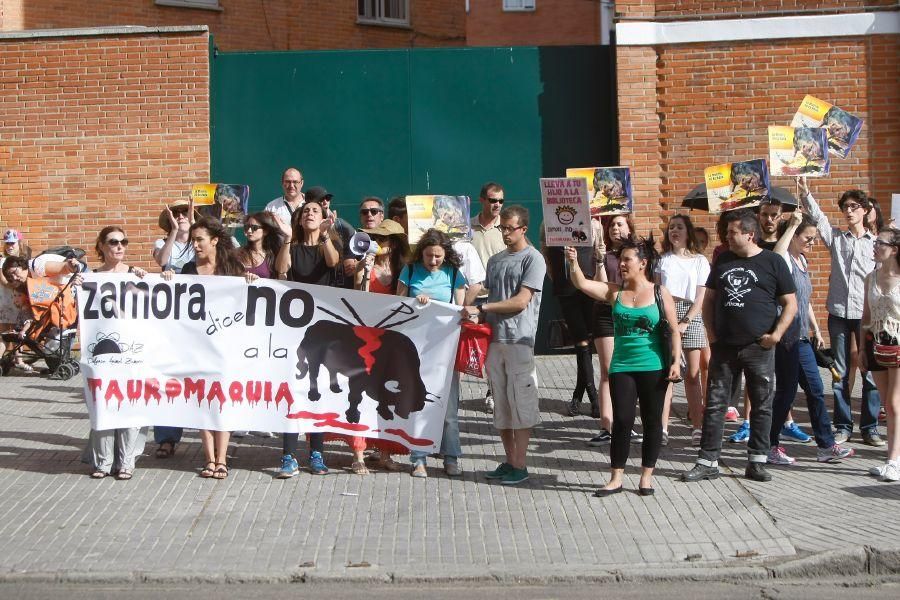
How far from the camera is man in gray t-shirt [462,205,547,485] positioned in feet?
26.7

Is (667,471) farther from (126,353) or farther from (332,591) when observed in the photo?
(126,353)

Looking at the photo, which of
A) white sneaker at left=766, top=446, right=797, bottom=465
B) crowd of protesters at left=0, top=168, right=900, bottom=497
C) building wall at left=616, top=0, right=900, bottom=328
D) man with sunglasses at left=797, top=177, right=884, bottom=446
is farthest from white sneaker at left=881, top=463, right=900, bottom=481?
building wall at left=616, top=0, right=900, bottom=328

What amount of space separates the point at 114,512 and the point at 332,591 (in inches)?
81.7

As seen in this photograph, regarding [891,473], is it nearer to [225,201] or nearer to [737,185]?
[737,185]

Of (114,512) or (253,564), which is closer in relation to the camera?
(253,564)

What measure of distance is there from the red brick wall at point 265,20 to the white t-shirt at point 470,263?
37.7 feet

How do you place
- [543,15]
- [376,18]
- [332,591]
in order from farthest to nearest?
1. [543,15]
2. [376,18]
3. [332,591]

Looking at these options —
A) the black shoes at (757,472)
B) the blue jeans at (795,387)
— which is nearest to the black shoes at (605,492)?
A: the black shoes at (757,472)

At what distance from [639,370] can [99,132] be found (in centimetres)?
932

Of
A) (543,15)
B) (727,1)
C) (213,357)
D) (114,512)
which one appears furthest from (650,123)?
(543,15)

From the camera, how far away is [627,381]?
25.9 ft

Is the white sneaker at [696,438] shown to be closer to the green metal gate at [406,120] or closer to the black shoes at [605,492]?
the black shoes at [605,492]

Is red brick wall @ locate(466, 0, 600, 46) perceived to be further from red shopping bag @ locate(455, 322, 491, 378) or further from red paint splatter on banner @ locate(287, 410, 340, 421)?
red paint splatter on banner @ locate(287, 410, 340, 421)

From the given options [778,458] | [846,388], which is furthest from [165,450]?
[846,388]
